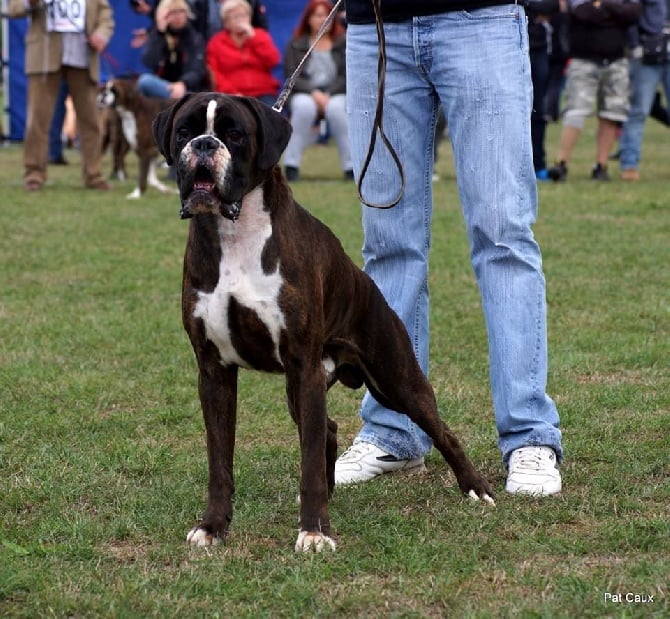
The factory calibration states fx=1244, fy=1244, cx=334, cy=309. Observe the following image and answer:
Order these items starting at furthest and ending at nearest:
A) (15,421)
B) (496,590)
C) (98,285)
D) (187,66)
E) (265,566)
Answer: (187,66)
(98,285)
(15,421)
(265,566)
(496,590)

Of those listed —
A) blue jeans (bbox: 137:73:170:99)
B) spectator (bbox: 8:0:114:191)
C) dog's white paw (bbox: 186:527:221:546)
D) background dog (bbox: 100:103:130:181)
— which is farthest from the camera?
blue jeans (bbox: 137:73:170:99)

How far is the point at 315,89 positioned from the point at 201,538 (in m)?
11.6

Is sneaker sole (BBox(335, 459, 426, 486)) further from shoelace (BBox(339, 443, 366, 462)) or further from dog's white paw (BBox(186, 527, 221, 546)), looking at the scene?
dog's white paw (BBox(186, 527, 221, 546))

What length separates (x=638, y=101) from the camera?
44.5 ft

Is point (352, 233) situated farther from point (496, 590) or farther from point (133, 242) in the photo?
point (496, 590)

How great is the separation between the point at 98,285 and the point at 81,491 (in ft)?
13.1

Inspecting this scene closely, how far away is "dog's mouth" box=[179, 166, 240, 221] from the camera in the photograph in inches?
130

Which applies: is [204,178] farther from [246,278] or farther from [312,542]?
[312,542]

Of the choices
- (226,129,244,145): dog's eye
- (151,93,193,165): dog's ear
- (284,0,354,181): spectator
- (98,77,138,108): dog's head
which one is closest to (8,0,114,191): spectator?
(98,77,138,108): dog's head

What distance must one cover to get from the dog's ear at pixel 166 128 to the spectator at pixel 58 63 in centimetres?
912

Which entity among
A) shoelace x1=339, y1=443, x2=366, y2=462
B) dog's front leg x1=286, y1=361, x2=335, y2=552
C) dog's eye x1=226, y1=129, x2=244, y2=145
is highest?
dog's eye x1=226, y1=129, x2=244, y2=145

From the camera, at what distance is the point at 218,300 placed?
3436mm

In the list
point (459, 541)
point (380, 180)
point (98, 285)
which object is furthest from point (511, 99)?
point (98, 285)

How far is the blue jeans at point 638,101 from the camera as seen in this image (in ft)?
44.2
